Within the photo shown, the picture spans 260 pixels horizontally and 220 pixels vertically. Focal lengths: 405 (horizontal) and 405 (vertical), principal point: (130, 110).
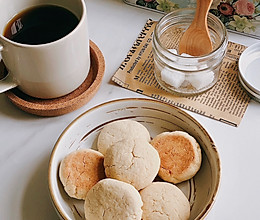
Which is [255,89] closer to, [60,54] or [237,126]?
[237,126]

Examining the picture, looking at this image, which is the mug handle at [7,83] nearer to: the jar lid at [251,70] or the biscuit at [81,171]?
the biscuit at [81,171]

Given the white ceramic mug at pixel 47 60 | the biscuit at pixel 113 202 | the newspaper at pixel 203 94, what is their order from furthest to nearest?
the newspaper at pixel 203 94
the white ceramic mug at pixel 47 60
the biscuit at pixel 113 202

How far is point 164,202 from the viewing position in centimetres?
56

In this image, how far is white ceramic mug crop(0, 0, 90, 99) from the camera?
2.09 feet

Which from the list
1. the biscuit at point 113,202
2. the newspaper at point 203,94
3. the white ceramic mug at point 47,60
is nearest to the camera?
the biscuit at point 113,202

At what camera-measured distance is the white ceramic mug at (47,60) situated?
64 centimetres

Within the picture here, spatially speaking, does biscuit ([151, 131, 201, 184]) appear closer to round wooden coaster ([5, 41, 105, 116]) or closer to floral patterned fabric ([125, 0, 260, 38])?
round wooden coaster ([5, 41, 105, 116])

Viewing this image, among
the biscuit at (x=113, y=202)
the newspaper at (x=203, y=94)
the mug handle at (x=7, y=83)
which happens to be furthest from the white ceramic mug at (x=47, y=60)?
the biscuit at (x=113, y=202)

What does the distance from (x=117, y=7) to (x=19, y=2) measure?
26 centimetres

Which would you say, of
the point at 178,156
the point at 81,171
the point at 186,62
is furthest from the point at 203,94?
the point at 81,171

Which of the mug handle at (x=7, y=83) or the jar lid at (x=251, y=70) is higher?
the jar lid at (x=251, y=70)

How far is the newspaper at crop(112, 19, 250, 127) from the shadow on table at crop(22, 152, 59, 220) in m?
0.23

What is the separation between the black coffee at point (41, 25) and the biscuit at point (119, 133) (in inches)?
7.1

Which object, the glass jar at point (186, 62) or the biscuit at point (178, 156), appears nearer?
the biscuit at point (178, 156)
